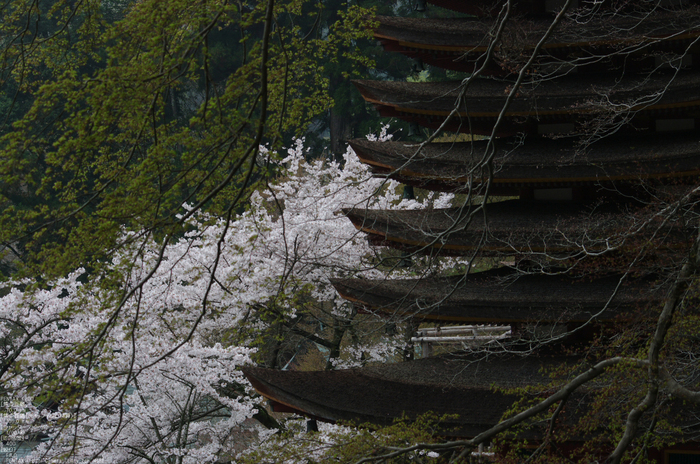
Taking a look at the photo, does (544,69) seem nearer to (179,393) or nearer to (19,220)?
(19,220)

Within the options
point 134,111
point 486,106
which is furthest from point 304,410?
point 134,111

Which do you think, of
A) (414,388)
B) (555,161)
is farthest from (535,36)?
(414,388)

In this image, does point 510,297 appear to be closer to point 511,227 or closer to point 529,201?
point 511,227

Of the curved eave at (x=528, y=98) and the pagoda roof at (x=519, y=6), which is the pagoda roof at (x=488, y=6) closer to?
the pagoda roof at (x=519, y=6)

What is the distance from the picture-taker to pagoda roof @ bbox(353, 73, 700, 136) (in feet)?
22.9

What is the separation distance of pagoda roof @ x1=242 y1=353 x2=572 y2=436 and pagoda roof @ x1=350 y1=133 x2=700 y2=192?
5.94ft

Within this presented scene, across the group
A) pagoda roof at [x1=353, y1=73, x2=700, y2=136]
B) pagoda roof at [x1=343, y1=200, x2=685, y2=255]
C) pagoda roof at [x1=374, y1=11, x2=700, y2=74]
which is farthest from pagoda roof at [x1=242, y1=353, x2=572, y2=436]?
pagoda roof at [x1=374, y1=11, x2=700, y2=74]

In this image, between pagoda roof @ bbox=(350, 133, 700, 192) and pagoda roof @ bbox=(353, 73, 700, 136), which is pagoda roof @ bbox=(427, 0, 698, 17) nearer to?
pagoda roof @ bbox=(353, 73, 700, 136)

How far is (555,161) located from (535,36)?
4.30 feet

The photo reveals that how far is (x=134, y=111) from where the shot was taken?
2949 millimetres

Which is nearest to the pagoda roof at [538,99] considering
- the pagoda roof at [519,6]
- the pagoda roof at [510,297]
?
the pagoda roof at [519,6]

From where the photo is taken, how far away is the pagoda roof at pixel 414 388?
6.68m

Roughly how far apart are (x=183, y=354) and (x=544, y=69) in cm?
611

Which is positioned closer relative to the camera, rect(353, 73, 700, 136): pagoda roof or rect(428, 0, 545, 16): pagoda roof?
rect(353, 73, 700, 136): pagoda roof
